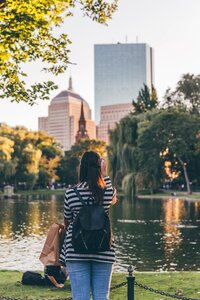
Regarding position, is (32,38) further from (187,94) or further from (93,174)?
(187,94)

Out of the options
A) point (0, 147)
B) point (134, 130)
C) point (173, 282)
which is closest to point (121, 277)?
point (173, 282)

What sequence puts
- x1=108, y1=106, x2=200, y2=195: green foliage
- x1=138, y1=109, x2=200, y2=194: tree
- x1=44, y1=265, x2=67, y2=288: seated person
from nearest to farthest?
x1=44, y1=265, x2=67, y2=288: seated person, x1=108, y1=106, x2=200, y2=195: green foliage, x1=138, y1=109, x2=200, y2=194: tree

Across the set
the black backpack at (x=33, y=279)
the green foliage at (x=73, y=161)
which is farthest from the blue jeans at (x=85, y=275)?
the green foliage at (x=73, y=161)

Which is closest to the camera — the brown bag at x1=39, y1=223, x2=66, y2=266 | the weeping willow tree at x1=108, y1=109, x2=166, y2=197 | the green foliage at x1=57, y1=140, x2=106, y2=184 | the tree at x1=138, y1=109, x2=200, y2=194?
the brown bag at x1=39, y1=223, x2=66, y2=266

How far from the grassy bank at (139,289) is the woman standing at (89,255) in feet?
13.0

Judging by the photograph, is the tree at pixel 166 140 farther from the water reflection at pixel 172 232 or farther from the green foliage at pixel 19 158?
the water reflection at pixel 172 232

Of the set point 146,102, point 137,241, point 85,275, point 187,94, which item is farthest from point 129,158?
point 85,275

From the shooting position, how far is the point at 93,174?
470 cm

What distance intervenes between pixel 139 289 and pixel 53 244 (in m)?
2.41

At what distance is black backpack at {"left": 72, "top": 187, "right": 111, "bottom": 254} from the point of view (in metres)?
4.47

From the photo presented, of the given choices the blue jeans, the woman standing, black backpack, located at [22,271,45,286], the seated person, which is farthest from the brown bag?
the blue jeans

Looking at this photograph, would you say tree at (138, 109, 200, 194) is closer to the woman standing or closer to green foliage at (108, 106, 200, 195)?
green foliage at (108, 106, 200, 195)

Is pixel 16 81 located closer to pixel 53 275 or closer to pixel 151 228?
pixel 53 275

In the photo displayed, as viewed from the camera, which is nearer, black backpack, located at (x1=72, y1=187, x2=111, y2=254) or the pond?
black backpack, located at (x1=72, y1=187, x2=111, y2=254)
